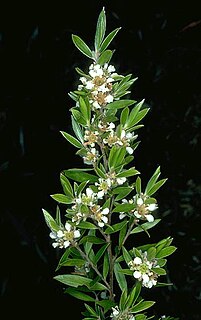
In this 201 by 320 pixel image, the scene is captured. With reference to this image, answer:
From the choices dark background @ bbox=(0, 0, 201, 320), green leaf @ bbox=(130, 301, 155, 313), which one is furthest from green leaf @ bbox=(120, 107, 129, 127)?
dark background @ bbox=(0, 0, 201, 320)

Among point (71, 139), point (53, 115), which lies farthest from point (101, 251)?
point (53, 115)

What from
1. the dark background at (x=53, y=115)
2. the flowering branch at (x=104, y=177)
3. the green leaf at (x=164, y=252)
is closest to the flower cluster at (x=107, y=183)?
the flowering branch at (x=104, y=177)

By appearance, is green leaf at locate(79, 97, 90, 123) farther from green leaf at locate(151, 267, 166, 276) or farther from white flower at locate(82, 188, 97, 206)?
green leaf at locate(151, 267, 166, 276)

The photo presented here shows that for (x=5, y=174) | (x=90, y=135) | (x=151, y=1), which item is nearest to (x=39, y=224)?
(x=5, y=174)

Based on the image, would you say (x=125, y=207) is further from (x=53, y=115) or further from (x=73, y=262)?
(x=53, y=115)

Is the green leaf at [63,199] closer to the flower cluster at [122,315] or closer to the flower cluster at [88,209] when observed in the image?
the flower cluster at [88,209]

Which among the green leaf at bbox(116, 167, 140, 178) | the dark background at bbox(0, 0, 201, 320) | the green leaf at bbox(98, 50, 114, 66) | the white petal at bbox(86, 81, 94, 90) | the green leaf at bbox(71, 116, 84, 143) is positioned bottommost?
the dark background at bbox(0, 0, 201, 320)
